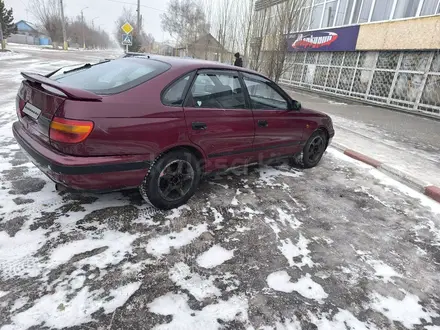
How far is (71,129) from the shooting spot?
232cm

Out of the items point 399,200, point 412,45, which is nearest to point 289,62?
point 412,45

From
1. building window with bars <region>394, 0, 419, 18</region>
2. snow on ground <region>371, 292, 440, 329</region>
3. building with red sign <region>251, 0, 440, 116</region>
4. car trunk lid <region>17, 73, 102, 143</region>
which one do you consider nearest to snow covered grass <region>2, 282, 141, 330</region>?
car trunk lid <region>17, 73, 102, 143</region>

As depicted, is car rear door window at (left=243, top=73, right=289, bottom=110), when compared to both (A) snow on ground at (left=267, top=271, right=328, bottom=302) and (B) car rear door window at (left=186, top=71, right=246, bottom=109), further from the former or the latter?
(A) snow on ground at (left=267, top=271, right=328, bottom=302)

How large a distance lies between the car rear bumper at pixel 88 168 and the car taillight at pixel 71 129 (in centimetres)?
15

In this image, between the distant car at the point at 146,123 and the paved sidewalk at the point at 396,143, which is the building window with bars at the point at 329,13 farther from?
the distant car at the point at 146,123

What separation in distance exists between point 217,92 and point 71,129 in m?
1.59

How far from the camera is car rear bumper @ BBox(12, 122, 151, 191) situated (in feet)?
7.84

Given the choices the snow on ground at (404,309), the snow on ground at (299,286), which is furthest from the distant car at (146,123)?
the snow on ground at (404,309)

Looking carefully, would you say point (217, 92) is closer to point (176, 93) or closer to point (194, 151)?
point (176, 93)

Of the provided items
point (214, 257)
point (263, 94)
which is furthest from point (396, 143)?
point (214, 257)

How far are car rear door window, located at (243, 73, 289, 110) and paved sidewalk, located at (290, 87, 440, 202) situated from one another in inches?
98.5

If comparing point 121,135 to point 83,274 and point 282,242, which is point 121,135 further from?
point 282,242

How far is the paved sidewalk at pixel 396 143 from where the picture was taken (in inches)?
196

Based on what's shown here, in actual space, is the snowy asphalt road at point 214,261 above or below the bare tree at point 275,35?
below
